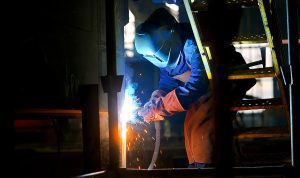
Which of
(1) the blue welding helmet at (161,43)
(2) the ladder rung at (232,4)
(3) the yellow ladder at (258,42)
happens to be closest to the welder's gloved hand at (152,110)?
(1) the blue welding helmet at (161,43)

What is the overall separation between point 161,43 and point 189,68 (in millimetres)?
526

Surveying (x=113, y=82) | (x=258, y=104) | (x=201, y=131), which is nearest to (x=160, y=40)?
(x=201, y=131)

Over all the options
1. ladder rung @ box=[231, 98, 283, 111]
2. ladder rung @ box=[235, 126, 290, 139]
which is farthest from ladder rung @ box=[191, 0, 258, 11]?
ladder rung @ box=[235, 126, 290, 139]

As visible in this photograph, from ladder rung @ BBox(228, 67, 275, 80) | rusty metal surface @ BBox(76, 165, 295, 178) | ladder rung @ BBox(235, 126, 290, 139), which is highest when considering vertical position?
ladder rung @ BBox(228, 67, 275, 80)

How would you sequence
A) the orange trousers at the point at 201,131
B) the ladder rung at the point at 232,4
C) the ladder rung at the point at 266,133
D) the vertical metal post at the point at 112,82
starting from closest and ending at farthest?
the vertical metal post at the point at 112,82, the ladder rung at the point at 232,4, the ladder rung at the point at 266,133, the orange trousers at the point at 201,131

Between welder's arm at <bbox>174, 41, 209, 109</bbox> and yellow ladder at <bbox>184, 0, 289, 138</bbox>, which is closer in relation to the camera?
yellow ladder at <bbox>184, 0, 289, 138</bbox>

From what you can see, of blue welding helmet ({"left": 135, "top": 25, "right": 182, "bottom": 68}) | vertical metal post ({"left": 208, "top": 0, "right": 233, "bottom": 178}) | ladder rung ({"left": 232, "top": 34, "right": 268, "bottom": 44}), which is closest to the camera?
vertical metal post ({"left": 208, "top": 0, "right": 233, "bottom": 178})

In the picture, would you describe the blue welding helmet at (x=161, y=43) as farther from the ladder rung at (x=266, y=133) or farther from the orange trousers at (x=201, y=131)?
the ladder rung at (x=266, y=133)

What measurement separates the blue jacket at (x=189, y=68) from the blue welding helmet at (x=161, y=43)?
0.09 meters

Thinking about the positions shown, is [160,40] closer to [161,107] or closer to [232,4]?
[161,107]

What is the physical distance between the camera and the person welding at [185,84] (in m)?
4.65

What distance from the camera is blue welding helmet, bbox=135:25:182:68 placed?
5.02m

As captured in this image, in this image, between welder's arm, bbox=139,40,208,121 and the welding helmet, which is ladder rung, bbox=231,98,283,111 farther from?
the welding helmet

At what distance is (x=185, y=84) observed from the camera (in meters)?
4.63
